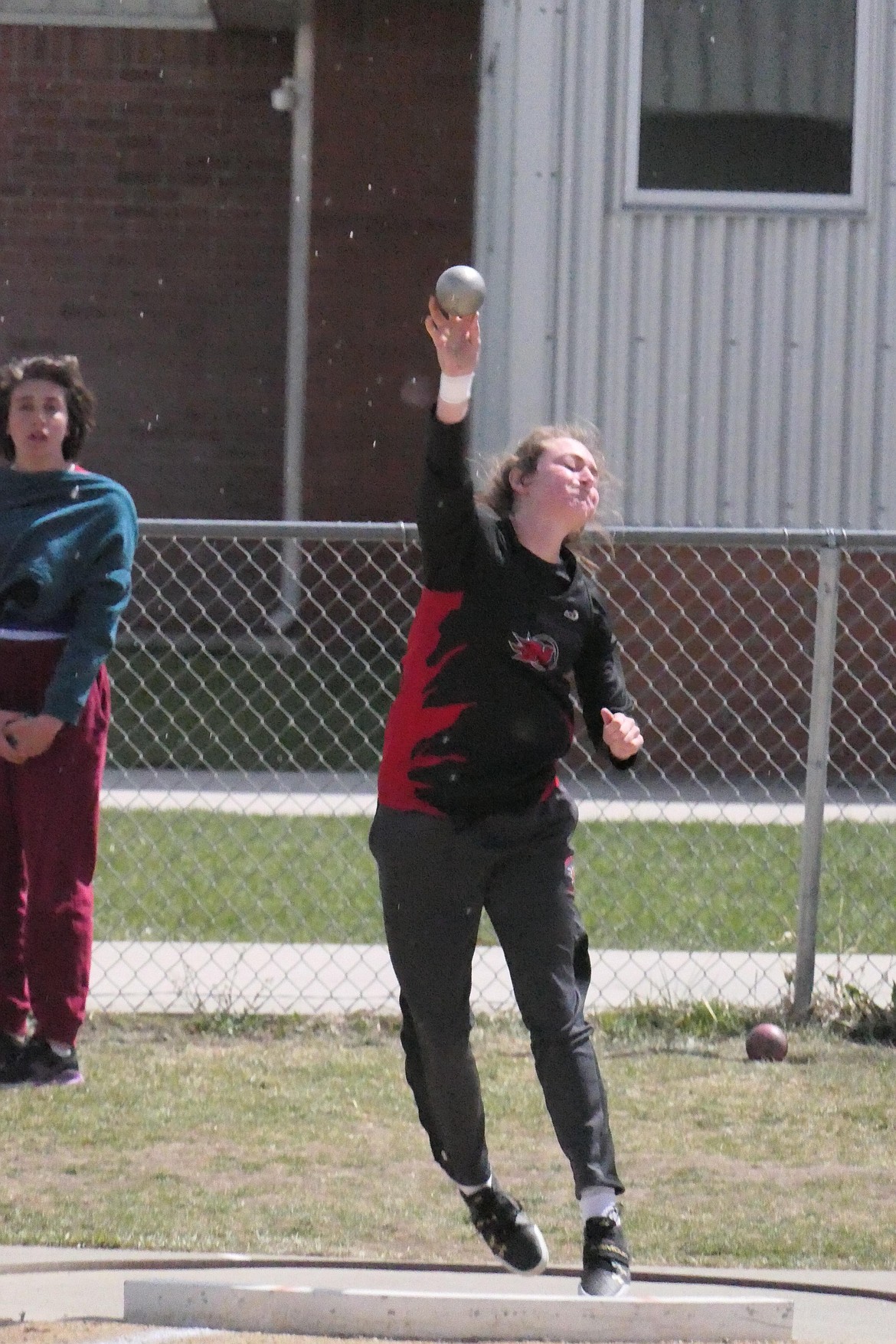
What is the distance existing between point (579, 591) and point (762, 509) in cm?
667

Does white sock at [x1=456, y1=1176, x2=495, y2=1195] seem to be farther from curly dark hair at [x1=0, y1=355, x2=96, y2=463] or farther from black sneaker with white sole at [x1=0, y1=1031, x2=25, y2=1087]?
curly dark hair at [x1=0, y1=355, x2=96, y2=463]

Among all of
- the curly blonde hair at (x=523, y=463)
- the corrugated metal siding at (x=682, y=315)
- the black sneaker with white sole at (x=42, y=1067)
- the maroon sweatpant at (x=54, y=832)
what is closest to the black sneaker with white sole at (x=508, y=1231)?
the curly blonde hair at (x=523, y=463)

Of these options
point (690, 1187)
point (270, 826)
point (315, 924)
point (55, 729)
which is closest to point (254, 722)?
point (270, 826)

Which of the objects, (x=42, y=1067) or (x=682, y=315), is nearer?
(x=42, y=1067)

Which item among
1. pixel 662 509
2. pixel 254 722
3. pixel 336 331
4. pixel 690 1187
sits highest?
pixel 336 331

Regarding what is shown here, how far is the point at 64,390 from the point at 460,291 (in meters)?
2.11

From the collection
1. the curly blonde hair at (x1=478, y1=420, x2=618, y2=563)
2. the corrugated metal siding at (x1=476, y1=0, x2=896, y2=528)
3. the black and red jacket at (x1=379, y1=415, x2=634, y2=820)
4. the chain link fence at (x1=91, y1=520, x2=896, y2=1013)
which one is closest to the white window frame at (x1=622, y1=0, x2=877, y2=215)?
the corrugated metal siding at (x1=476, y1=0, x2=896, y2=528)

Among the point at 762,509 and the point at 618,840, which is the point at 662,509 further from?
the point at 618,840

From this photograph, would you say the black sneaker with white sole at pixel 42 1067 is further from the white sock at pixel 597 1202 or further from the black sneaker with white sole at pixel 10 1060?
the white sock at pixel 597 1202

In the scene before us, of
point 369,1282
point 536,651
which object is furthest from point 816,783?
point 369,1282

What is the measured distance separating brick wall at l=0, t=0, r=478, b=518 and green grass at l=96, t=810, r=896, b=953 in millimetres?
5588

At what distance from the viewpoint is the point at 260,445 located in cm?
1445

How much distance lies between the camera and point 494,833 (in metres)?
3.64

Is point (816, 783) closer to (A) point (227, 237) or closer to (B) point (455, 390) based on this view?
(B) point (455, 390)
